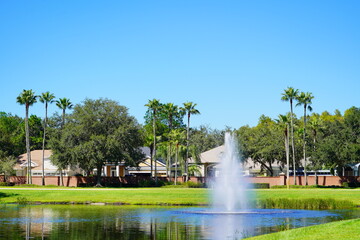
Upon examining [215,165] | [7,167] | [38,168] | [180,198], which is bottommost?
[180,198]

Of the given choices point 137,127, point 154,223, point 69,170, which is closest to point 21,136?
point 69,170

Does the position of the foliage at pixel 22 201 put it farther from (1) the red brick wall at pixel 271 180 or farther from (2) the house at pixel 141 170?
(2) the house at pixel 141 170

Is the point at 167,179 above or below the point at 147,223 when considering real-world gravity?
above

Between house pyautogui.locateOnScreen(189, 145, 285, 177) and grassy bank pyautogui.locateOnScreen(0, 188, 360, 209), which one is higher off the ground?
house pyautogui.locateOnScreen(189, 145, 285, 177)

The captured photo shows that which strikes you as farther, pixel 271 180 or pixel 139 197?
pixel 271 180

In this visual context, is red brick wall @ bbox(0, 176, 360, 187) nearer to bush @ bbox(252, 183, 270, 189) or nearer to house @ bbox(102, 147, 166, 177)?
bush @ bbox(252, 183, 270, 189)

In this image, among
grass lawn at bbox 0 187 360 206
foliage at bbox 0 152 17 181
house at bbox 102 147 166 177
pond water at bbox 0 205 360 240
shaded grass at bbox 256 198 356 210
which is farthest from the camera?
house at bbox 102 147 166 177

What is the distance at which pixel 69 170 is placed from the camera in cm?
10425

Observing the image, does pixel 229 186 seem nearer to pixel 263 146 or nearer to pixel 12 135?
pixel 263 146

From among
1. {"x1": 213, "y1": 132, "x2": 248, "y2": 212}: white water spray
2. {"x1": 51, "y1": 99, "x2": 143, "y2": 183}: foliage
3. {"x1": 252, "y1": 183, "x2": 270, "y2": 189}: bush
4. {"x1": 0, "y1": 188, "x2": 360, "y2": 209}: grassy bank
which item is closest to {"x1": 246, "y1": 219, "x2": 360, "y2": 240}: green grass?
{"x1": 0, "y1": 188, "x2": 360, "y2": 209}: grassy bank

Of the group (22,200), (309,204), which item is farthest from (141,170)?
(309,204)

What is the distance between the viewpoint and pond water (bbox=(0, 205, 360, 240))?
2767 centimetres

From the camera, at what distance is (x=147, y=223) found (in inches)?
1315

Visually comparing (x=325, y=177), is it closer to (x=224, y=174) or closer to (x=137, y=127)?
(x=137, y=127)
